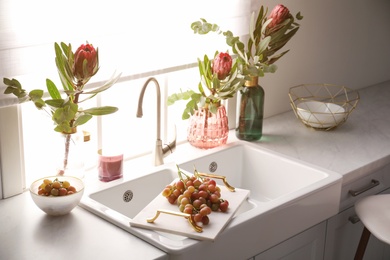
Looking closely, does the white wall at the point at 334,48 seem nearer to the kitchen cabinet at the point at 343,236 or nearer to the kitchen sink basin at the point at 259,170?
the kitchen sink basin at the point at 259,170

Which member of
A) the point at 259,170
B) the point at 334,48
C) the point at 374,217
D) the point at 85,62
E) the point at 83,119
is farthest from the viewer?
the point at 334,48

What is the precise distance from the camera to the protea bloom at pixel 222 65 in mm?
2475

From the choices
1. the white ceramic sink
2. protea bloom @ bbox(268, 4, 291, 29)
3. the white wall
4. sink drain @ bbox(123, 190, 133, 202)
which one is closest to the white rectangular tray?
the white ceramic sink

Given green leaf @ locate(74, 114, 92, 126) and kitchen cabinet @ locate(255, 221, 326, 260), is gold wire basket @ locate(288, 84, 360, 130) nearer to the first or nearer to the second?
kitchen cabinet @ locate(255, 221, 326, 260)

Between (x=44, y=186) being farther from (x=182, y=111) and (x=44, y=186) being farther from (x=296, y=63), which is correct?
(x=296, y=63)

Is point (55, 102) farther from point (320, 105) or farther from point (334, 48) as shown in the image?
point (334, 48)

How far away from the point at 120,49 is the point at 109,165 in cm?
39

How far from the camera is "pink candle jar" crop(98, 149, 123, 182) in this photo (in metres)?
2.30

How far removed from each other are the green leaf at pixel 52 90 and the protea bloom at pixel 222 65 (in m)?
0.64

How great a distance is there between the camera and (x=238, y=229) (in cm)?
203

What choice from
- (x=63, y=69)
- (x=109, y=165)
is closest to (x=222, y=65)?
(x=109, y=165)

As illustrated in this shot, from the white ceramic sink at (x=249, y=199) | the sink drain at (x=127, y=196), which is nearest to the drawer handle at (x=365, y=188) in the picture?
the white ceramic sink at (x=249, y=199)

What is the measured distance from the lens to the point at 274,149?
106 inches

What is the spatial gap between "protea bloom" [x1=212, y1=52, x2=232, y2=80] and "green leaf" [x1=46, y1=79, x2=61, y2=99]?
64 cm
